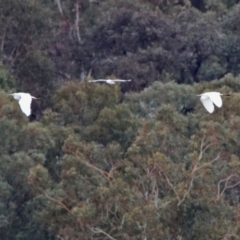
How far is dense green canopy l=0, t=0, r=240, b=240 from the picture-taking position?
18.9m

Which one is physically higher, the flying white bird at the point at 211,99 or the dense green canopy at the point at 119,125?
the flying white bird at the point at 211,99

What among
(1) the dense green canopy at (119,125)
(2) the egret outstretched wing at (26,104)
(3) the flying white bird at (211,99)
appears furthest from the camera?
(1) the dense green canopy at (119,125)

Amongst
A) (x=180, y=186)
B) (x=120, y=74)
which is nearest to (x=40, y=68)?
(x=120, y=74)

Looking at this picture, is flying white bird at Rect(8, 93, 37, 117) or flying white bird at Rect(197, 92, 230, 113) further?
flying white bird at Rect(197, 92, 230, 113)

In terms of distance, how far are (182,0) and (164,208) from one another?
19.9 meters

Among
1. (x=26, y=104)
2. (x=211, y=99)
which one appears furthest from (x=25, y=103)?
(x=211, y=99)

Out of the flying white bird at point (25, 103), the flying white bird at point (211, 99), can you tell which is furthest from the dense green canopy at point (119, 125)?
the flying white bird at point (25, 103)

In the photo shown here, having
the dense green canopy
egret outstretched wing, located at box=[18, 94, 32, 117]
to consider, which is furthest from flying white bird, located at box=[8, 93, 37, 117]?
the dense green canopy

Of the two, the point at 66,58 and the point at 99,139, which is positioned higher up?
the point at 99,139

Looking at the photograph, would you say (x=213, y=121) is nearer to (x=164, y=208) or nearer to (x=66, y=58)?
(x=164, y=208)

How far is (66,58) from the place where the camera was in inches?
1334

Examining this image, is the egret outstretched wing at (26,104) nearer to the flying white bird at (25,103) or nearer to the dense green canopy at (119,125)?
the flying white bird at (25,103)

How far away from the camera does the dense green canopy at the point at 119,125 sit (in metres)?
18.9

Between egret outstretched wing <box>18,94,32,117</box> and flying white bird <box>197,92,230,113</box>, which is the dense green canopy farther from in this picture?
egret outstretched wing <box>18,94,32,117</box>
